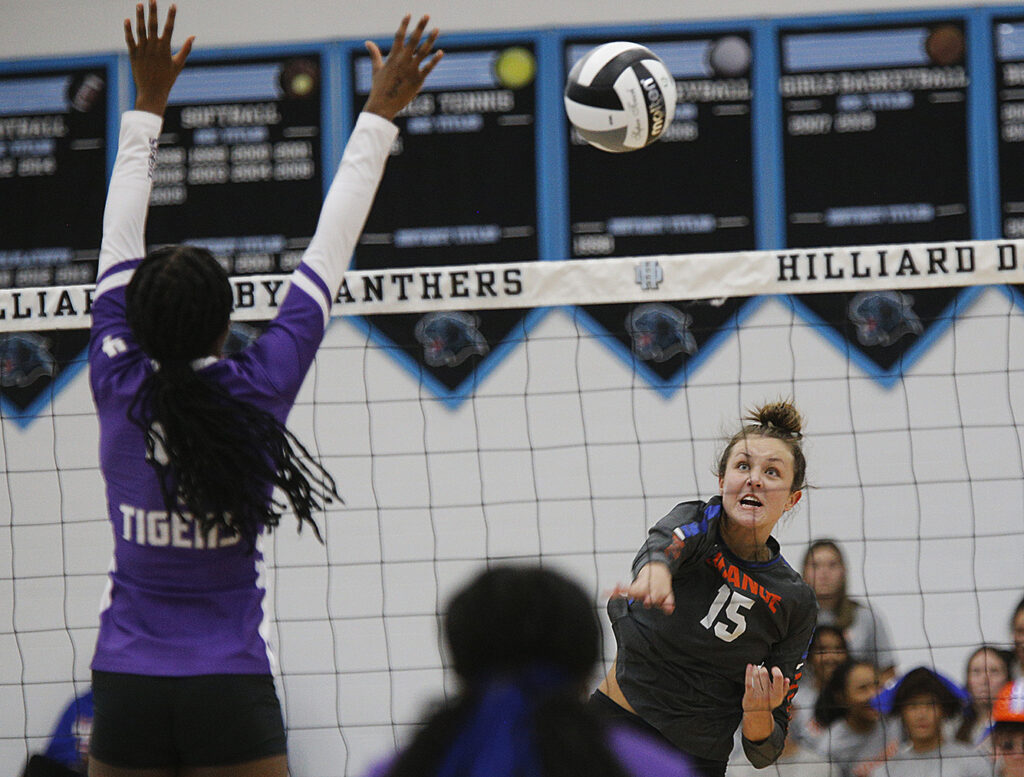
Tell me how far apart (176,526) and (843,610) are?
3667 millimetres

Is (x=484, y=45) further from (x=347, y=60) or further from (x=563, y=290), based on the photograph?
(x=563, y=290)

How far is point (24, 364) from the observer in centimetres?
547

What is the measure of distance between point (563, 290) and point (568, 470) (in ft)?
5.23

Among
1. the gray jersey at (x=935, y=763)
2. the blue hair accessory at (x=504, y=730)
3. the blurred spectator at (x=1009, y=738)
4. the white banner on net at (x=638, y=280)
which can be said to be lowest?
the gray jersey at (x=935, y=763)

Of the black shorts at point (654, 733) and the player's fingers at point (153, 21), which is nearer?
the player's fingers at point (153, 21)

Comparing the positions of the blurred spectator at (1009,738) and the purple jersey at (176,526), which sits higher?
the purple jersey at (176,526)

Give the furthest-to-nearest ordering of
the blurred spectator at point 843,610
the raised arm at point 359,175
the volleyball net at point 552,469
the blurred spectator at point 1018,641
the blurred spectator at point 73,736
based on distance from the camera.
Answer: the volleyball net at point 552,469 → the blurred spectator at point 843,610 → the blurred spectator at point 1018,641 → the blurred spectator at point 73,736 → the raised arm at point 359,175

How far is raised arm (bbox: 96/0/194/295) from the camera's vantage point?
217 cm

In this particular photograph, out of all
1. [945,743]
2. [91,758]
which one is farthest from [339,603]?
[91,758]

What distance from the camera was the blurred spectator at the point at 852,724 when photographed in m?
4.51

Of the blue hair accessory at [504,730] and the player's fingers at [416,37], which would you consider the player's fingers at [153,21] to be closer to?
the player's fingers at [416,37]

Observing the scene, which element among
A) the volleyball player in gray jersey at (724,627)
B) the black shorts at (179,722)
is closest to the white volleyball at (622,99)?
the volleyball player in gray jersey at (724,627)

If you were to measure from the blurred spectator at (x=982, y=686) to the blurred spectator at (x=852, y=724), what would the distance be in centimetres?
27

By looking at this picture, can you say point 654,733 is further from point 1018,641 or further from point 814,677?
point 1018,641
